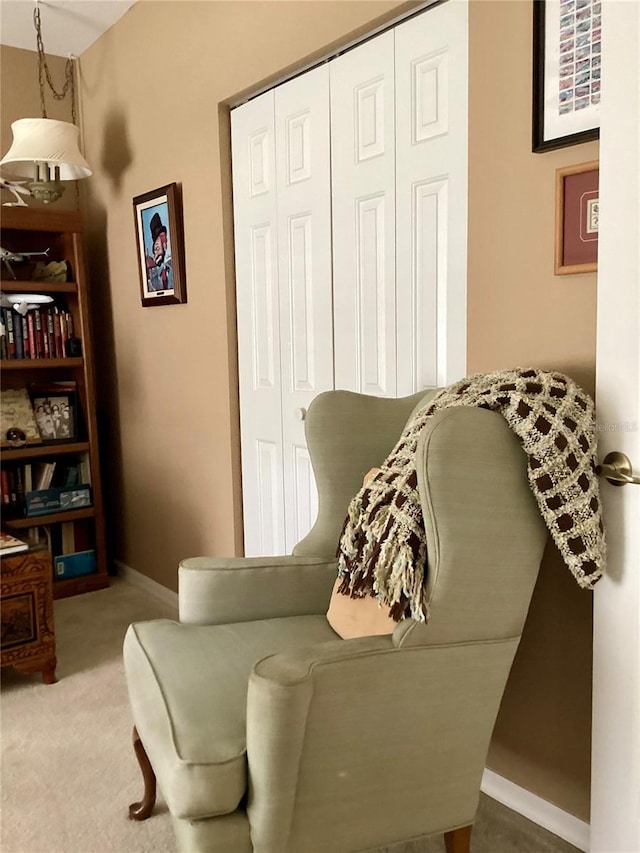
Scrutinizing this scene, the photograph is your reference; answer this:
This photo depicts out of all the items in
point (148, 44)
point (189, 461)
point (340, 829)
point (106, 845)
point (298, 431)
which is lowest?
point (106, 845)

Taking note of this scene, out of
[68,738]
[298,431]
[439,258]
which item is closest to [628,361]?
[439,258]

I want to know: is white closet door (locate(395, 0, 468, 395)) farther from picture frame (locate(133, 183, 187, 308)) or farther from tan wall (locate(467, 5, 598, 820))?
picture frame (locate(133, 183, 187, 308))

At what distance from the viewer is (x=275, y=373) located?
8.68ft

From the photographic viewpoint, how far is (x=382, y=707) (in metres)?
1.37

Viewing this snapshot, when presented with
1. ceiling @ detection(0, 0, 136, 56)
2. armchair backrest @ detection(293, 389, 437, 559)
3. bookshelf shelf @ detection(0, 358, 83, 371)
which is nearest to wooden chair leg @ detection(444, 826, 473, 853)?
armchair backrest @ detection(293, 389, 437, 559)

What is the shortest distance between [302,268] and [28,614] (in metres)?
1.52

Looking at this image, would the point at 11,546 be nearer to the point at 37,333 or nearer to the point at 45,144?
the point at 37,333

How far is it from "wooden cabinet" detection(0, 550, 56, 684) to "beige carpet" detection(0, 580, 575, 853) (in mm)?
100

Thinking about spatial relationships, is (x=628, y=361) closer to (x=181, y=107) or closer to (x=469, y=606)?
(x=469, y=606)

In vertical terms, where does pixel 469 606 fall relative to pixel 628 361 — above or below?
below

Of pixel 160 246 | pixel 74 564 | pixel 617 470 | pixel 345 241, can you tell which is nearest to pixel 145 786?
pixel 617 470

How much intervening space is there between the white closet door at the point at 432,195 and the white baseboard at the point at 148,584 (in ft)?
5.91

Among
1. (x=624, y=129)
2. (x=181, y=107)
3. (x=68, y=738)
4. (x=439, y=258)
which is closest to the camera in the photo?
(x=624, y=129)

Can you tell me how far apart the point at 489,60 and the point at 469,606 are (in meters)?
1.28
